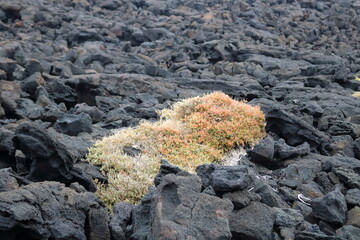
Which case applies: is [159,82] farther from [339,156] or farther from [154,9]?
[154,9]

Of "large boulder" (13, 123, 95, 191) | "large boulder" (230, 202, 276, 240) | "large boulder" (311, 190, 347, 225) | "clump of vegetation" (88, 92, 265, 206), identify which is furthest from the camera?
"clump of vegetation" (88, 92, 265, 206)

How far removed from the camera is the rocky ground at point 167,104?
22.9 feet

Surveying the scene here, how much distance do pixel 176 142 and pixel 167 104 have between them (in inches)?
256

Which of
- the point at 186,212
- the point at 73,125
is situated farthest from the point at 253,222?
the point at 73,125

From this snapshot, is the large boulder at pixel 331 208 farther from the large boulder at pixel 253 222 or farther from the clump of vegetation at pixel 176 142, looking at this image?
the clump of vegetation at pixel 176 142

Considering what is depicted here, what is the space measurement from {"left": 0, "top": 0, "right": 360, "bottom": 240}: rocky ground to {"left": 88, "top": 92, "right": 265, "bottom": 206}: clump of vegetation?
1.77 ft

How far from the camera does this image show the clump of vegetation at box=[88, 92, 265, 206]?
1031 centimetres

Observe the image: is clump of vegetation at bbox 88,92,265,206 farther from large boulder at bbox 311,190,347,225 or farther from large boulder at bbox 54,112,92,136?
large boulder at bbox 311,190,347,225

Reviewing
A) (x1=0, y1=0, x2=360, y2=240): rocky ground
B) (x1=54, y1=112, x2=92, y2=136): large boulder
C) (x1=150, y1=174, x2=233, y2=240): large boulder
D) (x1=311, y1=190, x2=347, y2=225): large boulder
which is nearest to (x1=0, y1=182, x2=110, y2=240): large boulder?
(x1=0, y1=0, x2=360, y2=240): rocky ground

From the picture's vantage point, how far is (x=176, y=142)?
42.5 ft

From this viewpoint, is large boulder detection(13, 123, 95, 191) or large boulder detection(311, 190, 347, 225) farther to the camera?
large boulder detection(13, 123, 95, 191)

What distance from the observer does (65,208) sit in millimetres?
7258

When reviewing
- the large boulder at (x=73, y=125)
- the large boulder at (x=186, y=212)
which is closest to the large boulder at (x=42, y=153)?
the large boulder at (x=186, y=212)

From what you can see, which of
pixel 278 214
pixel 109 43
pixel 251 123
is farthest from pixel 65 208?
pixel 109 43
